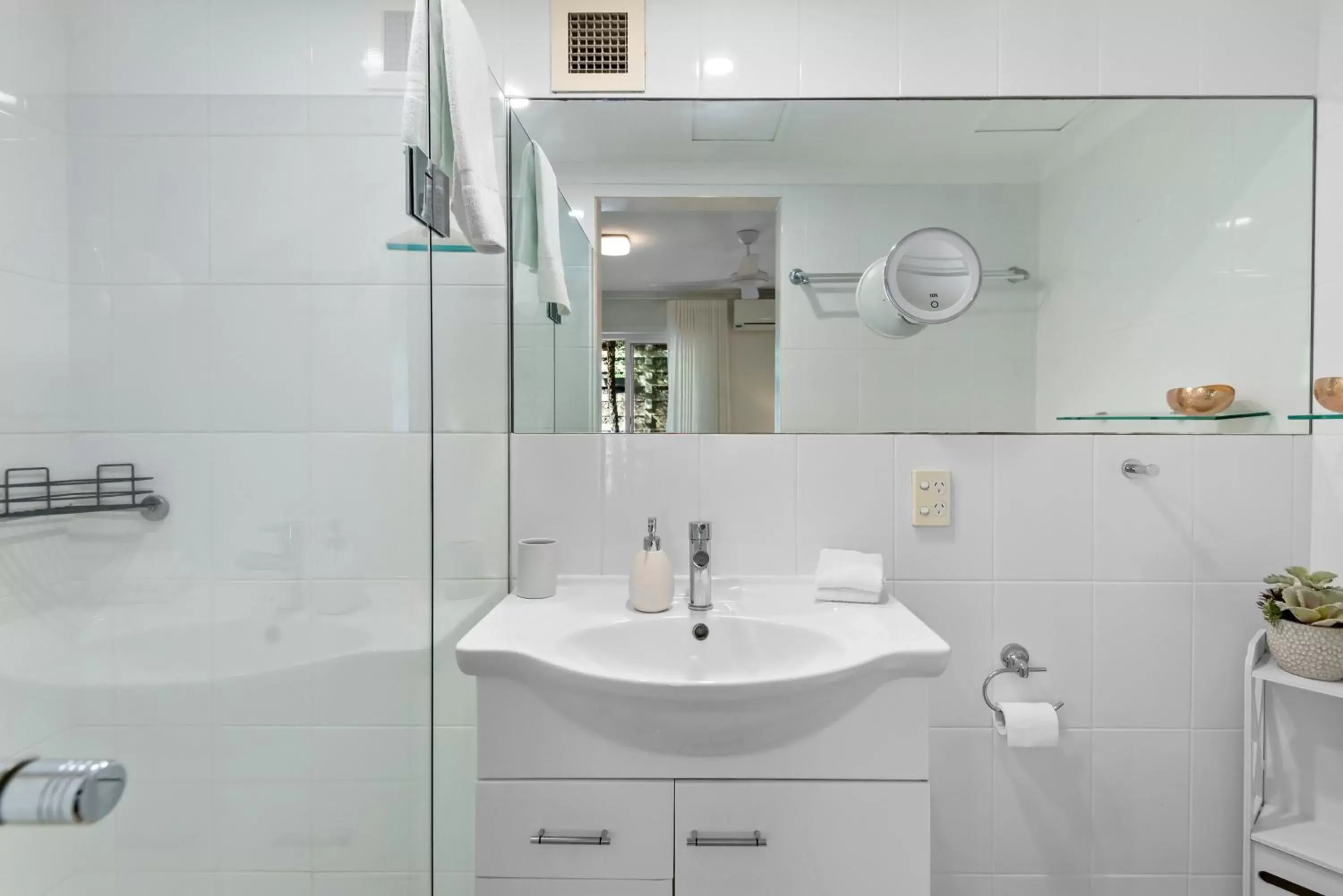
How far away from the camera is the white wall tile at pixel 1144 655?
1495 mm

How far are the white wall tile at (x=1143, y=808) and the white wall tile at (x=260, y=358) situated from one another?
5.49 feet

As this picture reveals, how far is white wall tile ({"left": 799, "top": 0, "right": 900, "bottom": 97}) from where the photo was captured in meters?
1.50

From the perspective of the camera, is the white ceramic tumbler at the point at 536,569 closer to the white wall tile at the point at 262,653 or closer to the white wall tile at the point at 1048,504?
the white wall tile at the point at 262,653

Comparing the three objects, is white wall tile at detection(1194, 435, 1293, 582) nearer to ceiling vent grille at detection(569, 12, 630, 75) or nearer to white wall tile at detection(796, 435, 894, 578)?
white wall tile at detection(796, 435, 894, 578)

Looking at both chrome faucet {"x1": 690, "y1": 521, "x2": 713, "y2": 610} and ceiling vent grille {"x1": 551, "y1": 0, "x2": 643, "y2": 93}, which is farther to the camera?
ceiling vent grille {"x1": 551, "y1": 0, "x2": 643, "y2": 93}

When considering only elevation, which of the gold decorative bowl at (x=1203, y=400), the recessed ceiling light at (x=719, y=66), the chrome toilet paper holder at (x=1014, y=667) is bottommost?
the chrome toilet paper holder at (x=1014, y=667)

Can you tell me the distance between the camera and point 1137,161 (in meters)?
1.52

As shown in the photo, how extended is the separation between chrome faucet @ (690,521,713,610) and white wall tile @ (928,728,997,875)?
24.2 inches

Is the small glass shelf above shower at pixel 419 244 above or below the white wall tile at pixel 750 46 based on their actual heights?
below

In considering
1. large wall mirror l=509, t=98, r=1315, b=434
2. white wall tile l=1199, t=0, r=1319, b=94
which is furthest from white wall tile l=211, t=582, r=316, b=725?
white wall tile l=1199, t=0, r=1319, b=94

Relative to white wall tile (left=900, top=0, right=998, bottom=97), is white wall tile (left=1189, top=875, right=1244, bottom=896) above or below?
below

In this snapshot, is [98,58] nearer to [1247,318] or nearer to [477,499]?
[477,499]

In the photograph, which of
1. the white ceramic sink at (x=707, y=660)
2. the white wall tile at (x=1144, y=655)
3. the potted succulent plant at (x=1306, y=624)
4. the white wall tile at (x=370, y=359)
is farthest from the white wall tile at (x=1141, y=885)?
the white wall tile at (x=370, y=359)

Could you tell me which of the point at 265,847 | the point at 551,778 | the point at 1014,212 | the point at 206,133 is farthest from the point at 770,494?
the point at 206,133
